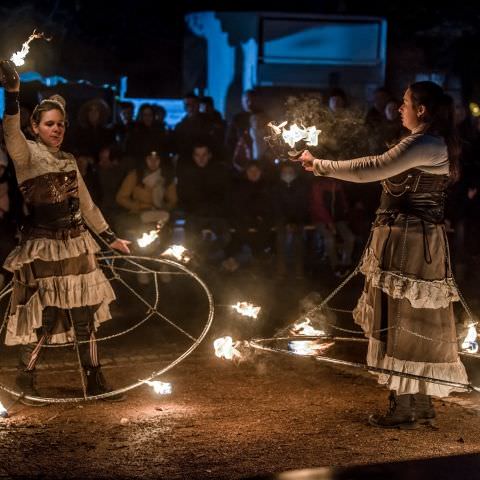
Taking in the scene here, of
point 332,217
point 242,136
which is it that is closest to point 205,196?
point 242,136

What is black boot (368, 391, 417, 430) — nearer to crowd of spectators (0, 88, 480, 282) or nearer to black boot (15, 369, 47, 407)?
black boot (15, 369, 47, 407)

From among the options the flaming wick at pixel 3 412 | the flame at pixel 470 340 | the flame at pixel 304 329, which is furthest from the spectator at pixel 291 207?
the flaming wick at pixel 3 412

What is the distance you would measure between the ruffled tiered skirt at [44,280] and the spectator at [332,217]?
6401 millimetres

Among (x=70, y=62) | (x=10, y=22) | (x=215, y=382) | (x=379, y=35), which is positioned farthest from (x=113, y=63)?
(x=215, y=382)

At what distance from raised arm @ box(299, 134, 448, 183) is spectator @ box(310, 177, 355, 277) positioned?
21.4 feet

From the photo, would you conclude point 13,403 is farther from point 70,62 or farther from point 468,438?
point 70,62

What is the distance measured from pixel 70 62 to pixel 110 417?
1417 cm

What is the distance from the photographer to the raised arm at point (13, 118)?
5582mm

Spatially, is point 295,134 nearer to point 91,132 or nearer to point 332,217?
point 332,217

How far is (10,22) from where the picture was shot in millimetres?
18531

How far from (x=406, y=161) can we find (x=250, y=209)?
6845mm

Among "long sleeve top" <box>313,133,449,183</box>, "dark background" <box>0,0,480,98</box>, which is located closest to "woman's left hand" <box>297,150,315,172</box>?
"long sleeve top" <box>313,133,449,183</box>

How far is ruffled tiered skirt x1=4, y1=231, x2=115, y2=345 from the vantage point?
20.1 ft

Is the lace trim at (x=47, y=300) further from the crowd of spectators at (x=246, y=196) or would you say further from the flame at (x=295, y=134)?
the crowd of spectators at (x=246, y=196)
